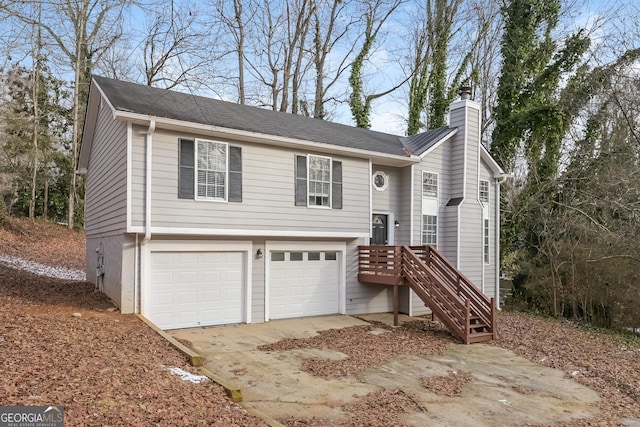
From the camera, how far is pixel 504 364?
26.4ft

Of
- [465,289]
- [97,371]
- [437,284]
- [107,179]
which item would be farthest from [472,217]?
[97,371]

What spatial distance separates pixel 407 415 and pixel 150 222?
599cm

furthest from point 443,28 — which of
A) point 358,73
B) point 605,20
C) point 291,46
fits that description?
point 605,20

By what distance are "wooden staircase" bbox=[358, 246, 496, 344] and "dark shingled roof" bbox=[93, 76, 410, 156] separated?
2.91m

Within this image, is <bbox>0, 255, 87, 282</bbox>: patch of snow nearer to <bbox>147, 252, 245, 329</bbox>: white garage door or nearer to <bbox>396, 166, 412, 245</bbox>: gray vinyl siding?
<bbox>147, 252, 245, 329</bbox>: white garage door

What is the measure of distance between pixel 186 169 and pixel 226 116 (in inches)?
79.8

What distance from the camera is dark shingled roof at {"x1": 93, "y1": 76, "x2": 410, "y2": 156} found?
9164mm

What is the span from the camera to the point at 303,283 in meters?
11.3

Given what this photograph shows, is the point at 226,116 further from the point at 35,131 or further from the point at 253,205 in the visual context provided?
the point at 35,131

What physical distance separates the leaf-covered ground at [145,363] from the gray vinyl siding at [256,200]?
2.28 metres

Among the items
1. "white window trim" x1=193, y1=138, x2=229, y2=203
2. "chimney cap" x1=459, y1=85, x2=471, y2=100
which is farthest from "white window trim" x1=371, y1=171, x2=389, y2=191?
"white window trim" x1=193, y1=138, x2=229, y2=203

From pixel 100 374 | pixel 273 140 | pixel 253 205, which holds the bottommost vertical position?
Result: pixel 100 374

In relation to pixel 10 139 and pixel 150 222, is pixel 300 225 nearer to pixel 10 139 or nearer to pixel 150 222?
pixel 150 222

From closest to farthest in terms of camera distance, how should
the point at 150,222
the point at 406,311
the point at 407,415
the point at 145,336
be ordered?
the point at 407,415 → the point at 145,336 → the point at 150,222 → the point at 406,311
